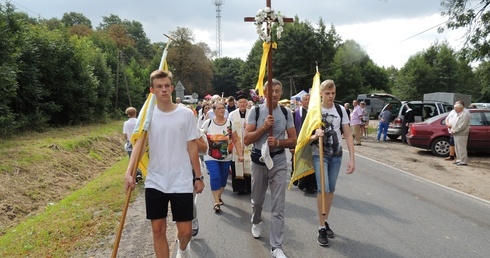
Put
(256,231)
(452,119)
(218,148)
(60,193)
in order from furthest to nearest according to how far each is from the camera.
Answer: (452,119)
(60,193)
(218,148)
(256,231)

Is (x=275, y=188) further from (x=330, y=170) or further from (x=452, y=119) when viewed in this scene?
(x=452, y=119)

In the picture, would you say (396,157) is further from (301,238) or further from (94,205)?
(94,205)

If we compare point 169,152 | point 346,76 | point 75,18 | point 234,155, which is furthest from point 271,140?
point 75,18

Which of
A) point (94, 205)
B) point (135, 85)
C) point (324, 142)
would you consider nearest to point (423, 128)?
point (324, 142)

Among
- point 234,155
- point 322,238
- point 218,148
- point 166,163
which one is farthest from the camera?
point 234,155

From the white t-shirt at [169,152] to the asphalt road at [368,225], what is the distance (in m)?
1.39

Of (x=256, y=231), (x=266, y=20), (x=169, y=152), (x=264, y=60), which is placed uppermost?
(x=266, y=20)

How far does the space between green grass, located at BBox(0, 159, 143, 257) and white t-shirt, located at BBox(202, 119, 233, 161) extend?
5.94ft

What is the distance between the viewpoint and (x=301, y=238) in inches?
186

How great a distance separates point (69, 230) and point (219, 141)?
8.35 feet

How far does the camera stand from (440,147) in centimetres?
1242

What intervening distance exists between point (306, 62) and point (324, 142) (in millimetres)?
50859

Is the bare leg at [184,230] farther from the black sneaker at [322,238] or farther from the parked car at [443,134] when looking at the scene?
the parked car at [443,134]

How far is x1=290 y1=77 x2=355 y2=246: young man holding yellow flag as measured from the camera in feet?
14.8
